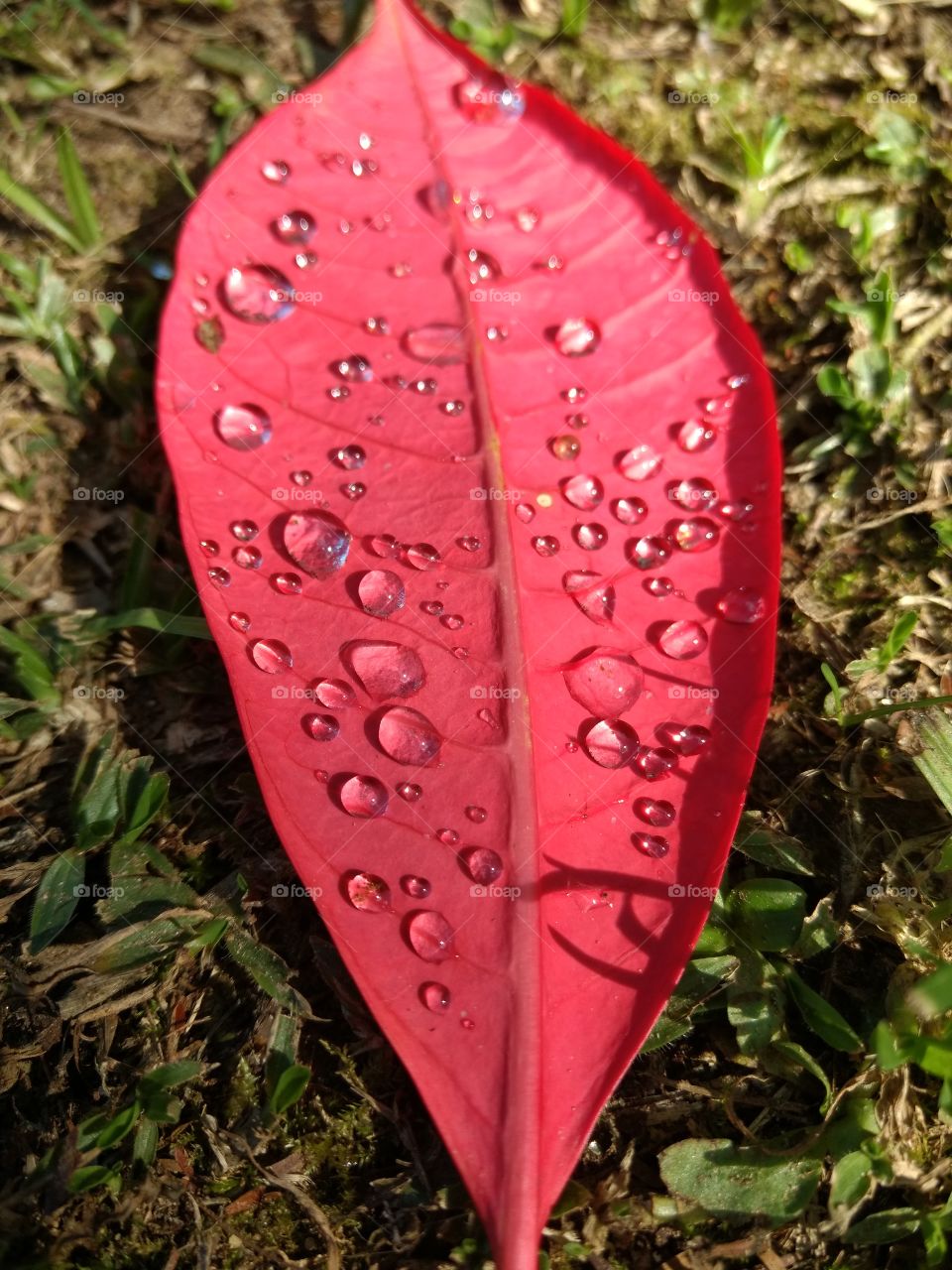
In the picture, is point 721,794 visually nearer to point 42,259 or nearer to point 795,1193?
point 795,1193

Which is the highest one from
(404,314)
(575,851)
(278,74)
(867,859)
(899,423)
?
(278,74)

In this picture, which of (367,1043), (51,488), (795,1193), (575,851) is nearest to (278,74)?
(51,488)

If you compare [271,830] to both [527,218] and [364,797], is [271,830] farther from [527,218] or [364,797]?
[527,218]

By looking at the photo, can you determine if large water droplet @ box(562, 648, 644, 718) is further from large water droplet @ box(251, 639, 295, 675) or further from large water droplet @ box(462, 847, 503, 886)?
large water droplet @ box(251, 639, 295, 675)

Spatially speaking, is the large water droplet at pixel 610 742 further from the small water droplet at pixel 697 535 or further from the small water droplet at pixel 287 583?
the small water droplet at pixel 287 583

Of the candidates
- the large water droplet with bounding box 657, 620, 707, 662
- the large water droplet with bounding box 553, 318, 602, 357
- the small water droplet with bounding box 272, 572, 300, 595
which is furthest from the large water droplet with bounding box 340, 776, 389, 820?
the large water droplet with bounding box 553, 318, 602, 357

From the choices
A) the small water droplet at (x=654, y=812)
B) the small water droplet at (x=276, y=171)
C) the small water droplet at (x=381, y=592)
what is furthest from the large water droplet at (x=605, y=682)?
the small water droplet at (x=276, y=171)
